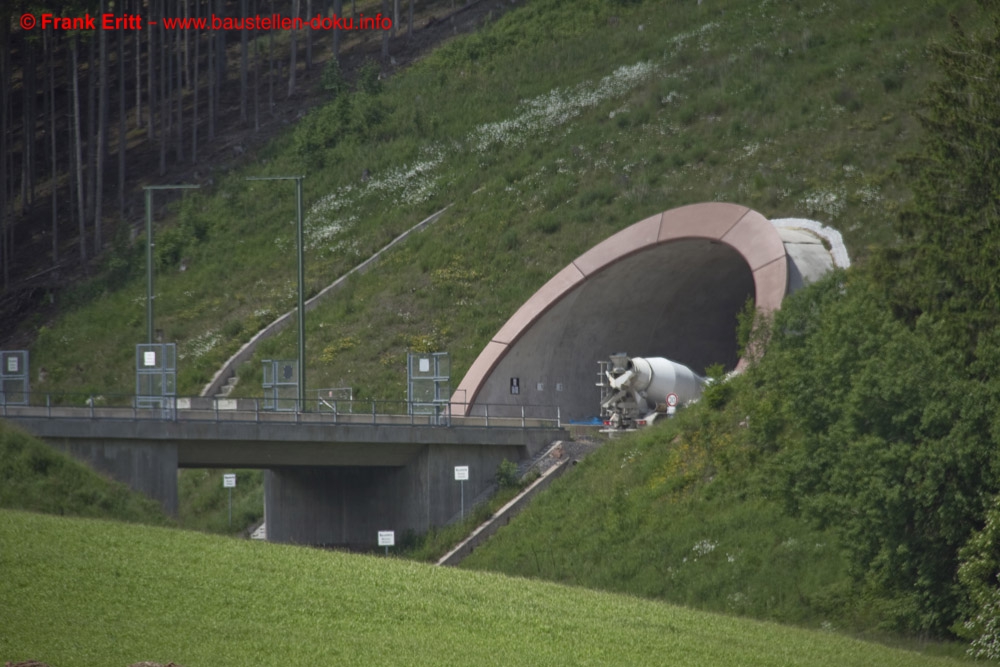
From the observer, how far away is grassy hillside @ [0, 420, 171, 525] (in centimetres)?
3102

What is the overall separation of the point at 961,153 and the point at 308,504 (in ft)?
71.1

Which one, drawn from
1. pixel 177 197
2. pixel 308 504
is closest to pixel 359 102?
pixel 177 197

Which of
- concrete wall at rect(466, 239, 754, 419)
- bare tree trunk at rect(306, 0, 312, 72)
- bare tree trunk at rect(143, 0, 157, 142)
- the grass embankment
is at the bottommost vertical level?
the grass embankment

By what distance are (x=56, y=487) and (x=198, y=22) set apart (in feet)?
185

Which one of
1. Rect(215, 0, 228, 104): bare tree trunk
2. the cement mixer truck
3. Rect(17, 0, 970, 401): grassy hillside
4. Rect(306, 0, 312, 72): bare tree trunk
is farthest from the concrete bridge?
Rect(306, 0, 312, 72): bare tree trunk

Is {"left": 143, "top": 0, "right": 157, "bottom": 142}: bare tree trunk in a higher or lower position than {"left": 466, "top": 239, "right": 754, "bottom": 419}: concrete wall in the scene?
higher

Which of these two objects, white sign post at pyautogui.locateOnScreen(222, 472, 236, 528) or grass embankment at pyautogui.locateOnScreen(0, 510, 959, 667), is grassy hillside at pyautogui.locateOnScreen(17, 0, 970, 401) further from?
grass embankment at pyautogui.locateOnScreen(0, 510, 959, 667)

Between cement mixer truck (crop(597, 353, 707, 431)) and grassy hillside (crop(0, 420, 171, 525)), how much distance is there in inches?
625

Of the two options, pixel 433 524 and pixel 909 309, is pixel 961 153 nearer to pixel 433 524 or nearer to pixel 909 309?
pixel 909 309

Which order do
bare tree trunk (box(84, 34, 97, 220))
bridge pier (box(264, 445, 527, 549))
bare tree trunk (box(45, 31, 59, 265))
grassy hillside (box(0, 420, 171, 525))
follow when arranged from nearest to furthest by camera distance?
grassy hillside (box(0, 420, 171, 525)), bridge pier (box(264, 445, 527, 549)), bare tree trunk (box(84, 34, 97, 220)), bare tree trunk (box(45, 31, 59, 265))

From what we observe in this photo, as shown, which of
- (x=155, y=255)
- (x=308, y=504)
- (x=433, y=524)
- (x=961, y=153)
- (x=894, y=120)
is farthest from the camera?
(x=155, y=255)

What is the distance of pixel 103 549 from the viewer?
23.1 m

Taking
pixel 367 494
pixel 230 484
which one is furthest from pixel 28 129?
pixel 230 484

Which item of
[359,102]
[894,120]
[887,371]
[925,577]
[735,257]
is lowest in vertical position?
[925,577]
